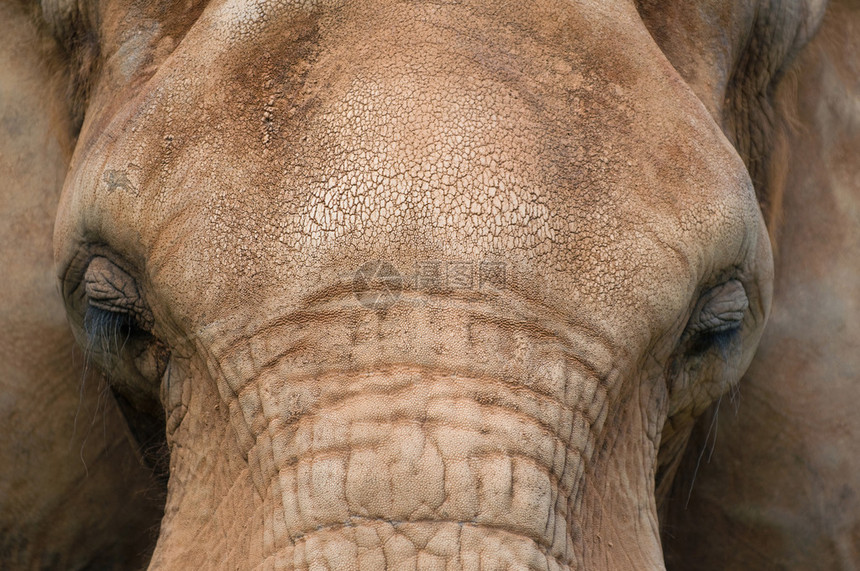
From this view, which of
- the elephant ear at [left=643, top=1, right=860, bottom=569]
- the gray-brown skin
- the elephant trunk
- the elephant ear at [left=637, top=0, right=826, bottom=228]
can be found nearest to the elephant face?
the elephant trunk

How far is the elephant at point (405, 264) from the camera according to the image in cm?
152

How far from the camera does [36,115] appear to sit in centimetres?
221

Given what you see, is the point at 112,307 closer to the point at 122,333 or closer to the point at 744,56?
the point at 122,333

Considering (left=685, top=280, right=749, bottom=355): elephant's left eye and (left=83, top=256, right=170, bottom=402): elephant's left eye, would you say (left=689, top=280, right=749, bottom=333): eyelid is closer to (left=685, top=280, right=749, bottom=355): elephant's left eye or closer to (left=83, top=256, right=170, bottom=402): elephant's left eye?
(left=685, top=280, right=749, bottom=355): elephant's left eye

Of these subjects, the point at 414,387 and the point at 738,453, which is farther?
the point at 738,453

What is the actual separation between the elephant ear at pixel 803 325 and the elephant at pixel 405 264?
0.17 metres

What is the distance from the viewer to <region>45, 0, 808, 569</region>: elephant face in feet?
4.96

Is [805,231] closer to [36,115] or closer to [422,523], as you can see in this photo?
[422,523]

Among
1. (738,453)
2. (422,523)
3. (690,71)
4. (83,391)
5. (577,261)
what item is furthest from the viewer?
(738,453)

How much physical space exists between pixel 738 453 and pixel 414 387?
1.01 meters

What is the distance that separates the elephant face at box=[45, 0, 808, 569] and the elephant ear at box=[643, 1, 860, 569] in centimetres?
45

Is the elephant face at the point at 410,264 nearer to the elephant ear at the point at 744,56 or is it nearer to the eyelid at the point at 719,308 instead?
the eyelid at the point at 719,308

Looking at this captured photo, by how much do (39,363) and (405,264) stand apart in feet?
3.00

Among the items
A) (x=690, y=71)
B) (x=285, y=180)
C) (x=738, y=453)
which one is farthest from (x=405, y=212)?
(x=738, y=453)
